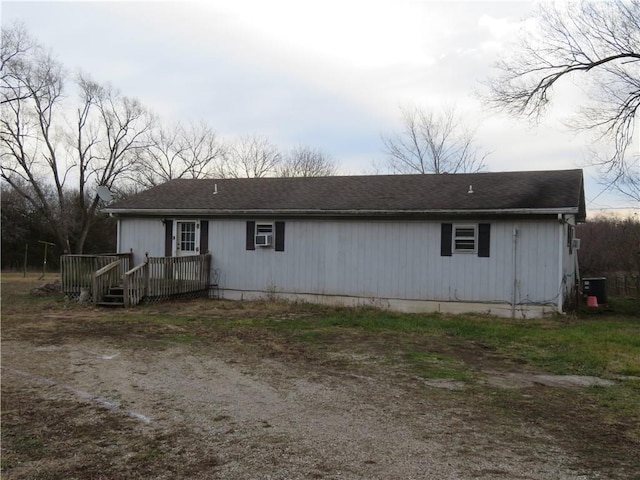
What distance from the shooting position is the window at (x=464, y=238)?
12.9m

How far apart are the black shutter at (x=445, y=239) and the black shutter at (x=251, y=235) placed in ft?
A: 17.3

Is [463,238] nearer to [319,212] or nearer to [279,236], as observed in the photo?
[319,212]

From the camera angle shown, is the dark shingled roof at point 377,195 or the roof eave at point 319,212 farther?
the dark shingled roof at point 377,195

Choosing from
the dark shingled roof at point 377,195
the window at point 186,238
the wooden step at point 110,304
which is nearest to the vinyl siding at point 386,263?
the dark shingled roof at point 377,195

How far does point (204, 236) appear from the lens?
15734 millimetres

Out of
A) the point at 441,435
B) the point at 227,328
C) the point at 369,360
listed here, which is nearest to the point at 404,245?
the point at 227,328

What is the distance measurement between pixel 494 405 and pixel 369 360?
248cm

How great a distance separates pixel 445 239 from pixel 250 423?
9147 mm

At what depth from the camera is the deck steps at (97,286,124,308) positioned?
1355 cm

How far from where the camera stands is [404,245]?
44.2 feet

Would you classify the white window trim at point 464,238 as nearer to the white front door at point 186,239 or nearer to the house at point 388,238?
the house at point 388,238

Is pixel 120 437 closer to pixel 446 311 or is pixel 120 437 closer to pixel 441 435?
pixel 441 435

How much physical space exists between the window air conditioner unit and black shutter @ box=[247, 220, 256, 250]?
0.18 meters

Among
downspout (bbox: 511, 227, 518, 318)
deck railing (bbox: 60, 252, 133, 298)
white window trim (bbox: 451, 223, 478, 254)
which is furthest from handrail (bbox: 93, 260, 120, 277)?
downspout (bbox: 511, 227, 518, 318)
